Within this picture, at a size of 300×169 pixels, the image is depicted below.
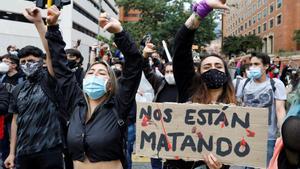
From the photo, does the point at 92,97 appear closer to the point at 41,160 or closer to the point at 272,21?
the point at 41,160

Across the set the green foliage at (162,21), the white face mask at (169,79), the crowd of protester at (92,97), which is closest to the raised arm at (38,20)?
the crowd of protester at (92,97)

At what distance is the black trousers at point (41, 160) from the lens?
13.3ft

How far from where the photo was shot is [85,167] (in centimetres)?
320

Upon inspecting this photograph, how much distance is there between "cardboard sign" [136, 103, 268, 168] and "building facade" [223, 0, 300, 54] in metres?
50.8

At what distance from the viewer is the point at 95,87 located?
3.43 metres

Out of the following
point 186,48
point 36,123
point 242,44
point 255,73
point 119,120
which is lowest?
point 36,123

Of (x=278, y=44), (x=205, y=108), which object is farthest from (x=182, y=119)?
(x=278, y=44)

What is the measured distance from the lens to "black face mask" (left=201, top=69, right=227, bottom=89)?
3250 millimetres

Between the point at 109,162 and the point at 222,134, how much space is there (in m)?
0.95

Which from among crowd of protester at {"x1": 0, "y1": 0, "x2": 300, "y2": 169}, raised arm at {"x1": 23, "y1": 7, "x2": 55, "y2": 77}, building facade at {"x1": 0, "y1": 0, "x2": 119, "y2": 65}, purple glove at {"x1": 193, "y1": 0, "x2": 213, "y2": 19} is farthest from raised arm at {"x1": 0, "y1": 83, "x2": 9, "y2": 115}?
building facade at {"x1": 0, "y1": 0, "x2": 119, "y2": 65}

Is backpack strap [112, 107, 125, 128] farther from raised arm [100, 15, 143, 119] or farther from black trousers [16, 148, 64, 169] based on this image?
black trousers [16, 148, 64, 169]

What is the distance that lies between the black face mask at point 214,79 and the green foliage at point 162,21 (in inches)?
1207

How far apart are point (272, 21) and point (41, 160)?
77336 millimetres

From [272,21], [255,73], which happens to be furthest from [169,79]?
[272,21]
